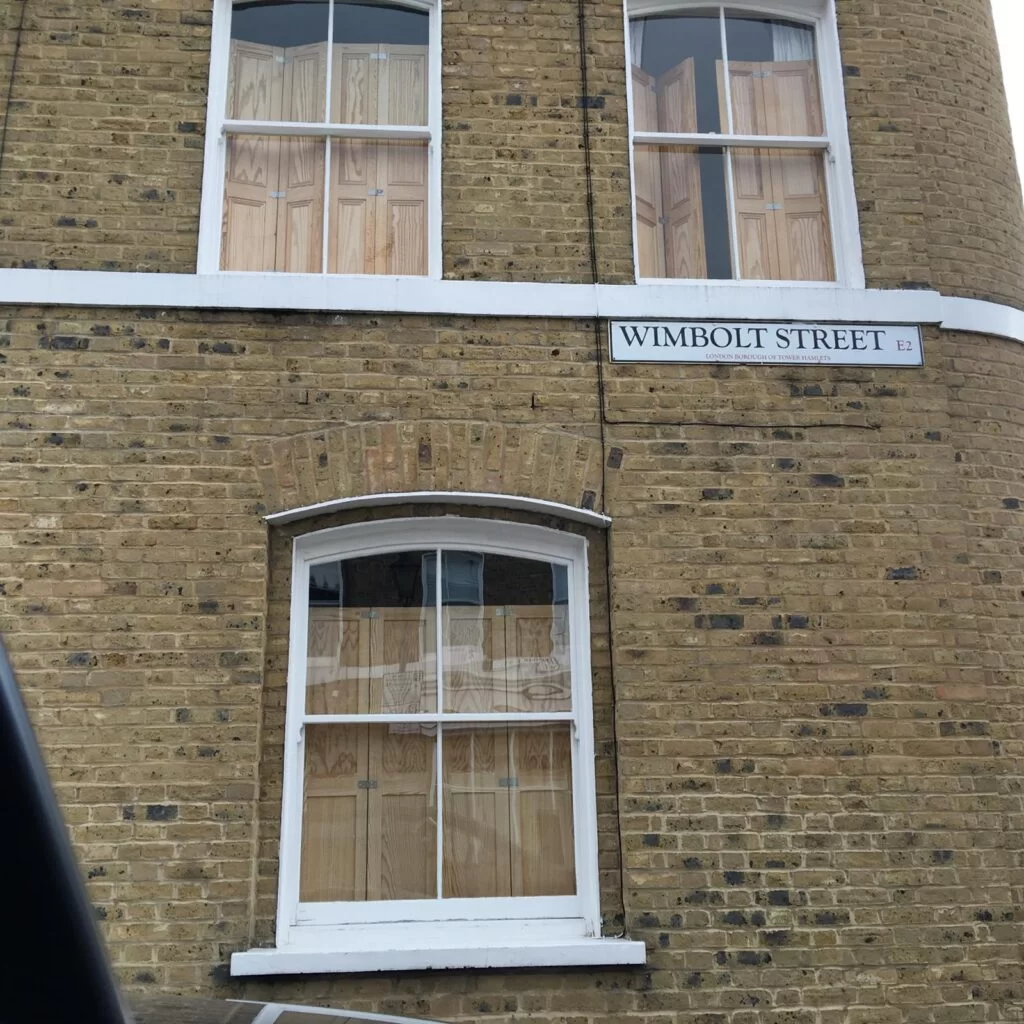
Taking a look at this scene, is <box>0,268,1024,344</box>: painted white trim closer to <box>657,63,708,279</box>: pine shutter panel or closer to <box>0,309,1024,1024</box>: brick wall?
<box>0,309,1024,1024</box>: brick wall

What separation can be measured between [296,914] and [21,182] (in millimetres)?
3859

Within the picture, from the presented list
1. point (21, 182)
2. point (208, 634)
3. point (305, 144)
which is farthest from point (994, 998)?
point (21, 182)

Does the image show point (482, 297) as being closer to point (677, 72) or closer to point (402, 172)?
point (402, 172)

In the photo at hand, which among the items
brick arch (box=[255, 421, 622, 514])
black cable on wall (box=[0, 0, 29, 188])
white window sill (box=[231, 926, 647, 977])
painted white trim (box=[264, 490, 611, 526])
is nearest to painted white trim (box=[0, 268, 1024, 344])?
brick arch (box=[255, 421, 622, 514])

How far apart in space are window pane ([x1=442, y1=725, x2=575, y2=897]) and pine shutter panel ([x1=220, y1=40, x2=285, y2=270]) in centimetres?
271

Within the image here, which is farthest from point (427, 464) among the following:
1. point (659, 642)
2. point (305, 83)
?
point (305, 83)

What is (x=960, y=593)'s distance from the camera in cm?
516

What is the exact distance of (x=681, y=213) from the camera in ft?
19.1

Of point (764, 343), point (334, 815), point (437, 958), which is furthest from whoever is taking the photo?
point (764, 343)

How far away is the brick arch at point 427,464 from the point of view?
502 cm

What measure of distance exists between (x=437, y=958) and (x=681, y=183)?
4.19 metres

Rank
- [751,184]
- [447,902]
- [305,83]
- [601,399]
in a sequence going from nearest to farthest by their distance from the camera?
[447,902] < [601,399] < [305,83] < [751,184]

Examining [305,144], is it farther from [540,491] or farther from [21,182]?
[540,491]

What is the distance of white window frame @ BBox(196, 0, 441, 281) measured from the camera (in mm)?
5406
